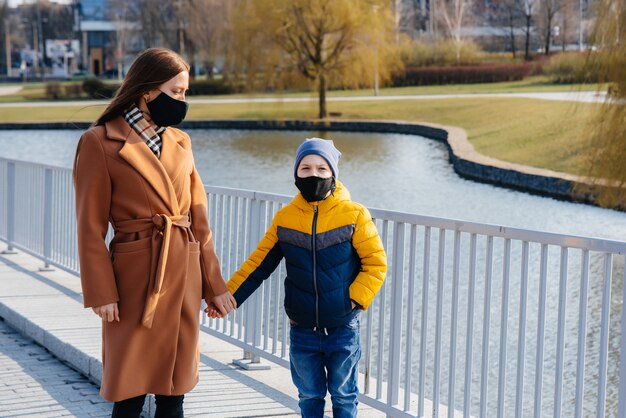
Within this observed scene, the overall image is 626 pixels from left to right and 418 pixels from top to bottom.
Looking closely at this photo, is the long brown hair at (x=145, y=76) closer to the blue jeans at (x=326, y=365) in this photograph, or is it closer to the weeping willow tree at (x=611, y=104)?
the blue jeans at (x=326, y=365)

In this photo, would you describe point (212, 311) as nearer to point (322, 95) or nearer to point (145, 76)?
point (145, 76)

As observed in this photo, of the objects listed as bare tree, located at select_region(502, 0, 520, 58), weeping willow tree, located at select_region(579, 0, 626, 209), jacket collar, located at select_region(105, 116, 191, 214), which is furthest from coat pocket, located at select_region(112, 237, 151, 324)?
bare tree, located at select_region(502, 0, 520, 58)

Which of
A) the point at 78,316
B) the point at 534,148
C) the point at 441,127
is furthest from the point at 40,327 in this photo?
the point at 441,127

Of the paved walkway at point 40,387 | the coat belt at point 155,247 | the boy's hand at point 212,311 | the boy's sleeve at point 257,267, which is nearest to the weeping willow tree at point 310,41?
the paved walkway at point 40,387

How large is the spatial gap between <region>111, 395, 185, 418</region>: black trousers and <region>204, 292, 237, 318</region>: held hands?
1.19ft

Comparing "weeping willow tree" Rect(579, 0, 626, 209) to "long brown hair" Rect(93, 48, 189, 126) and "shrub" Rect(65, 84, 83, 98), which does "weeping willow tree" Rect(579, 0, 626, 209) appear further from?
"shrub" Rect(65, 84, 83, 98)

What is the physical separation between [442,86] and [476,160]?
4339cm

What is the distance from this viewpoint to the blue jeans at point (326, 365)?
4.49 metres

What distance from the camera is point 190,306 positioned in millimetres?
4133

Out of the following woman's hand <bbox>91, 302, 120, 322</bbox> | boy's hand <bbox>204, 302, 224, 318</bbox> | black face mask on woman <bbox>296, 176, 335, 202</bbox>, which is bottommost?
boy's hand <bbox>204, 302, 224, 318</bbox>

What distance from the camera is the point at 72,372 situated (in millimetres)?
6703

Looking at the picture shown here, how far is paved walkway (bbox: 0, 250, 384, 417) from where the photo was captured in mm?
5727

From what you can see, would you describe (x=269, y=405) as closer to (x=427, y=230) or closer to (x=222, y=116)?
(x=427, y=230)

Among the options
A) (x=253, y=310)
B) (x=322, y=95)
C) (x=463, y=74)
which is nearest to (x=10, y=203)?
(x=253, y=310)
